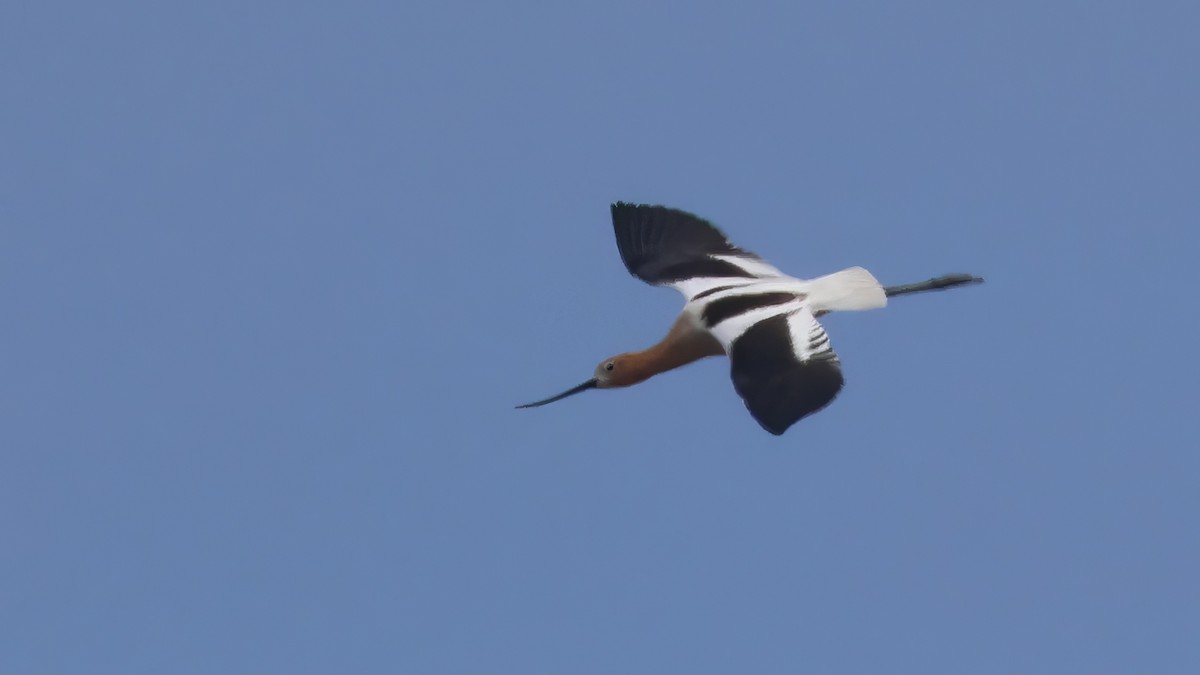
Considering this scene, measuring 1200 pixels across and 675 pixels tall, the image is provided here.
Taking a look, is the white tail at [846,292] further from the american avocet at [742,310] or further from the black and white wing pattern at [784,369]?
the black and white wing pattern at [784,369]

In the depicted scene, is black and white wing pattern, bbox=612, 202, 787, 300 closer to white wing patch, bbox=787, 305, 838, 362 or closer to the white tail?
the white tail

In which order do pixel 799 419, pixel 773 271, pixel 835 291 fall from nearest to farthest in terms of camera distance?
pixel 799 419 < pixel 835 291 < pixel 773 271

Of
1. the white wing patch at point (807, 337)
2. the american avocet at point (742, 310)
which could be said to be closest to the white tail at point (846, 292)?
the american avocet at point (742, 310)

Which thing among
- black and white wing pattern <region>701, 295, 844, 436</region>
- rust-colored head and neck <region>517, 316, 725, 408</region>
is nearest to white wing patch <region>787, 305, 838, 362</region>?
black and white wing pattern <region>701, 295, 844, 436</region>

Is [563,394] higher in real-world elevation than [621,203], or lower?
lower

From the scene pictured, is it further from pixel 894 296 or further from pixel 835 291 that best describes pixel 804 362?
pixel 894 296

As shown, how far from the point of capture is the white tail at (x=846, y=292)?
1219cm

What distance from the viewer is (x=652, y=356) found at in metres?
12.9

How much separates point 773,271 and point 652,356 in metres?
1.19

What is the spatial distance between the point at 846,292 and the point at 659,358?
149 centimetres

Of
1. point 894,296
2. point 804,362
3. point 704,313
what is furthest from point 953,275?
point 804,362

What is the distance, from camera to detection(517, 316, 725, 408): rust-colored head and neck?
494 inches

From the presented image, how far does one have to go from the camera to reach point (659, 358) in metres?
12.9

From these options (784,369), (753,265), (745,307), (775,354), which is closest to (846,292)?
(745,307)
